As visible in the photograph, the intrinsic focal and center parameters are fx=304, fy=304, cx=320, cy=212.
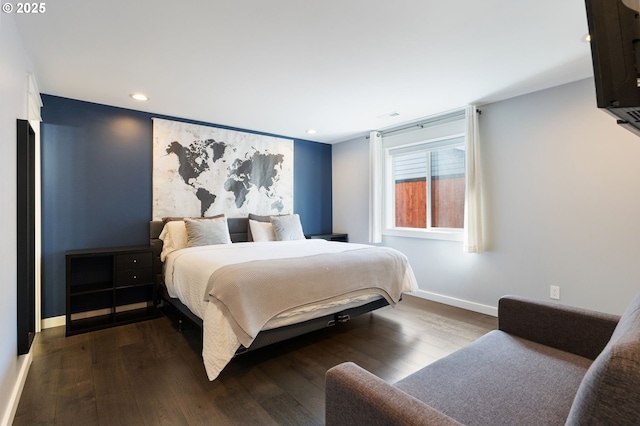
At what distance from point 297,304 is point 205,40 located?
6.52 ft

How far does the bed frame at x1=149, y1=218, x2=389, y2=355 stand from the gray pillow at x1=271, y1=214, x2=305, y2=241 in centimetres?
44

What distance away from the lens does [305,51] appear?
226cm

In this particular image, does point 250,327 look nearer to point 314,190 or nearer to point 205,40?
point 205,40

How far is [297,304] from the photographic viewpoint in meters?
2.26

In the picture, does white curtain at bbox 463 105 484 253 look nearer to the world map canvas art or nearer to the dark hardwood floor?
the dark hardwood floor

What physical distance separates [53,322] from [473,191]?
15.1 feet

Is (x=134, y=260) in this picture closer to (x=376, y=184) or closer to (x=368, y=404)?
(x=368, y=404)

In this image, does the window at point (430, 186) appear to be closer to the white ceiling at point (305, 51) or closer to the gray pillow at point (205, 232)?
the white ceiling at point (305, 51)

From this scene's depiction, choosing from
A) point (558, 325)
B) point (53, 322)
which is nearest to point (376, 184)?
point (558, 325)

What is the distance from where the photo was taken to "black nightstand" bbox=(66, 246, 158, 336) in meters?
3.01

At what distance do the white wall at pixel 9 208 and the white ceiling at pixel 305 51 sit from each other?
9.9 inches

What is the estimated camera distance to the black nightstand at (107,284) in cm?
301

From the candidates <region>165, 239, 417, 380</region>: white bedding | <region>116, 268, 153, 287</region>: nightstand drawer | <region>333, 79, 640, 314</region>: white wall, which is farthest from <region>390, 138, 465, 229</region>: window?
<region>116, 268, 153, 287</region>: nightstand drawer

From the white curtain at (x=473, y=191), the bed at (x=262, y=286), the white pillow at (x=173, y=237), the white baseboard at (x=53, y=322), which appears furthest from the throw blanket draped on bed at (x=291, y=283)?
the white baseboard at (x=53, y=322)
